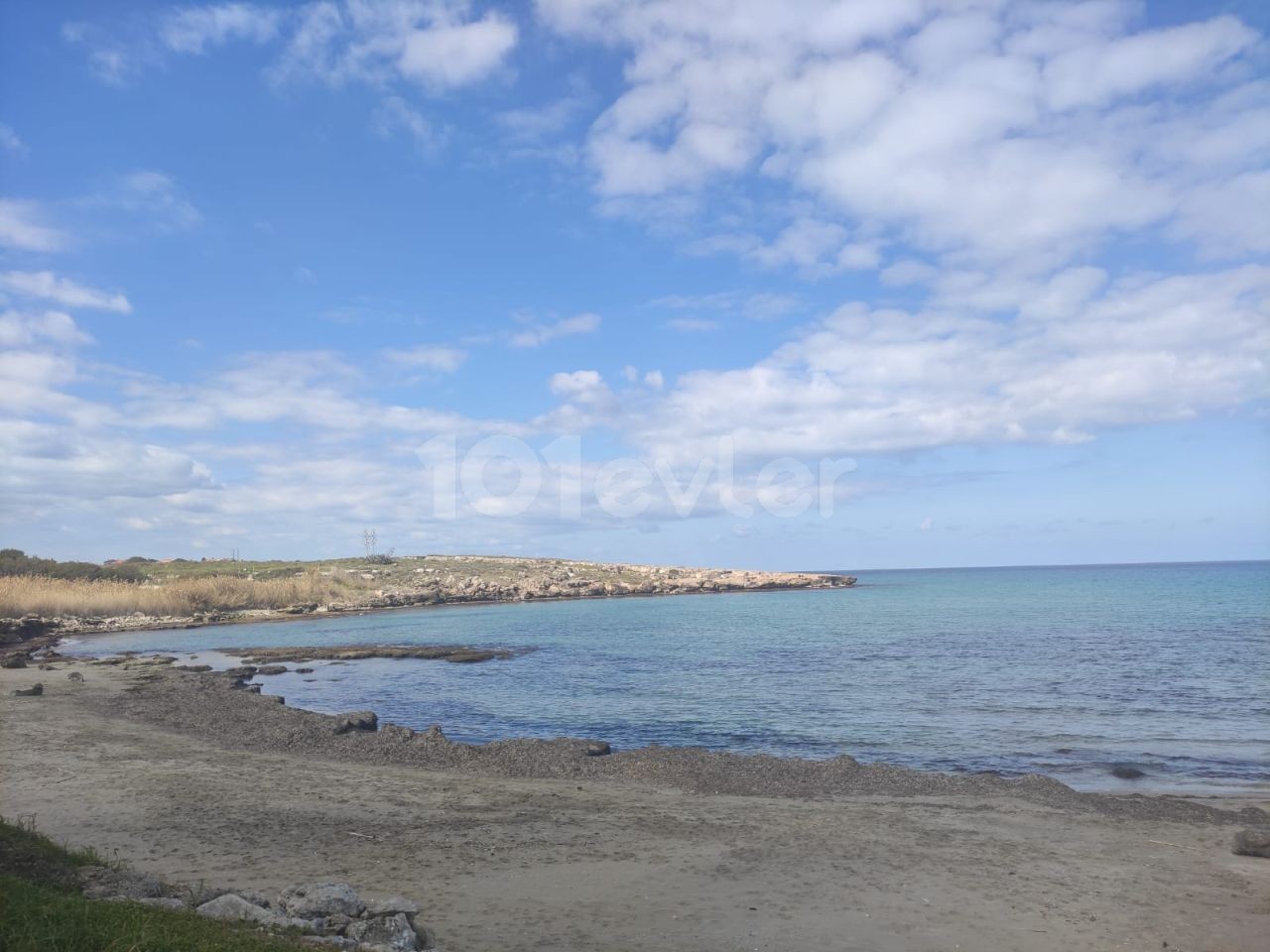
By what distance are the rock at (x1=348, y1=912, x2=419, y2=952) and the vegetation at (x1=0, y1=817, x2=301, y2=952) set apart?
122 centimetres

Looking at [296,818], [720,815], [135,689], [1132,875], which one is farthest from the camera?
[135,689]

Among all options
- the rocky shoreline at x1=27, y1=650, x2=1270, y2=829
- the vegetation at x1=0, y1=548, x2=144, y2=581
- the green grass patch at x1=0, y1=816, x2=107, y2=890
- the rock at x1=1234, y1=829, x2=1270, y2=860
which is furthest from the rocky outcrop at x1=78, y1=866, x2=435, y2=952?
the vegetation at x1=0, y1=548, x2=144, y2=581

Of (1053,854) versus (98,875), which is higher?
(98,875)

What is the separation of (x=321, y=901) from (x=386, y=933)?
3.14 ft

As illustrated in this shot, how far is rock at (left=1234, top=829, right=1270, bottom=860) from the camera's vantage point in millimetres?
13927

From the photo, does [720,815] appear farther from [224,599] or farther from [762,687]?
[224,599]

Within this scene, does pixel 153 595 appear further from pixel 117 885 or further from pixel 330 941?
pixel 330 941

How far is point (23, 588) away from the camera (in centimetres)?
7062

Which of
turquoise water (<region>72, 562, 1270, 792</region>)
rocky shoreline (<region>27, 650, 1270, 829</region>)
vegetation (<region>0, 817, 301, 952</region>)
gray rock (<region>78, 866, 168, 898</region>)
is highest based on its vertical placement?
vegetation (<region>0, 817, 301, 952</region>)

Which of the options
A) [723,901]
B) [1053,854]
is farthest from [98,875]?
[1053,854]

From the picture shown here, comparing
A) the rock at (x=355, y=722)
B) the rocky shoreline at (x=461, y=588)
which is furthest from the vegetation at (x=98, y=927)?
the rocky shoreline at (x=461, y=588)

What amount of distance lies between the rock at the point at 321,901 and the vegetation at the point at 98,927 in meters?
1.16

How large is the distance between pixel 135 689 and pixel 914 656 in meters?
39.1

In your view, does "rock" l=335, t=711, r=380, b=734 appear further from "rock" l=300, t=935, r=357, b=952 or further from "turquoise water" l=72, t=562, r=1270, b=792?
"rock" l=300, t=935, r=357, b=952
